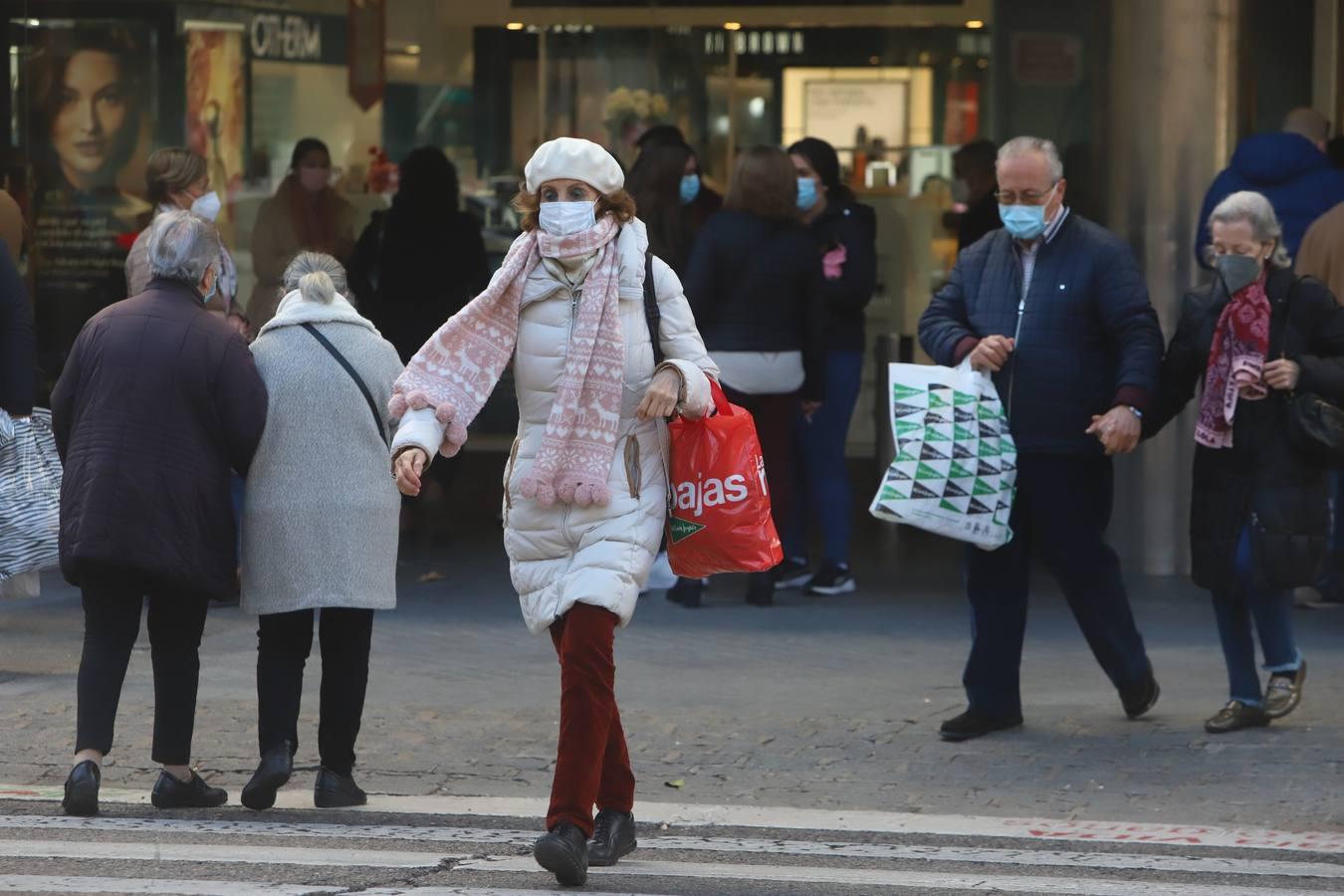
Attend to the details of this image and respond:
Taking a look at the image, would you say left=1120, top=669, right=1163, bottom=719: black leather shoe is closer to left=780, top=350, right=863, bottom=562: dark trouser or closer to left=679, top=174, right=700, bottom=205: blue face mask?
left=780, top=350, right=863, bottom=562: dark trouser

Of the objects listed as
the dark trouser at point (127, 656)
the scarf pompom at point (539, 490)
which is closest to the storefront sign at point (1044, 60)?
the dark trouser at point (127, 656)

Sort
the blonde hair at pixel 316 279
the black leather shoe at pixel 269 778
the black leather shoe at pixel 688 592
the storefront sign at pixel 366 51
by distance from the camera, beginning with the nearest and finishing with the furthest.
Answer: the black leather shoe at pixel 269 778
the blonde hair at pixel 316 279
the black leather shoe at pixel 688 592
the storefront sign at pixel 366 51

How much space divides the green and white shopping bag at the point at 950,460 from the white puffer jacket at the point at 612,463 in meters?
1.57

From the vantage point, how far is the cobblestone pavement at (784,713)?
6770 mm

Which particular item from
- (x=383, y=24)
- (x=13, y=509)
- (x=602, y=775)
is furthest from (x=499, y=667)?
(x=383, y=24)

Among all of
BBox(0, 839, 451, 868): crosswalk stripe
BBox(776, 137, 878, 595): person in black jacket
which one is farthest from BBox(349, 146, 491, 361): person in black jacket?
BBox(0, 839, 451, 868): crosswalk stripe

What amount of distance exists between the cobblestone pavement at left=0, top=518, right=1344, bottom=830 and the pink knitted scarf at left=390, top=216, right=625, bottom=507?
5.18 ft

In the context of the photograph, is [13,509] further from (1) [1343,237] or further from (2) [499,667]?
(1) [1343,237]

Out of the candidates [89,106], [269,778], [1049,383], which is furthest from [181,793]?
[89,106]

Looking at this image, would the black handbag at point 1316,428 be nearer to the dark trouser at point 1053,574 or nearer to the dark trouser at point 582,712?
the dark trouser at point 1053,574

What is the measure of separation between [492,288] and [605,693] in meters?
1.06

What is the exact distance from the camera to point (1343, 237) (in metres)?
9.30

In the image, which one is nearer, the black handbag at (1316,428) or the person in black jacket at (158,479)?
the person in black jacket at (158,479)

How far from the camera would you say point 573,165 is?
5.50 metres
